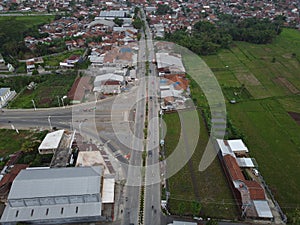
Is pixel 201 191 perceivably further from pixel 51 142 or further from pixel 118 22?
pixel 118 22

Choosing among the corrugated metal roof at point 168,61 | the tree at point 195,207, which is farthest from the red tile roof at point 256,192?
the corrugated metal roof at point 168,61

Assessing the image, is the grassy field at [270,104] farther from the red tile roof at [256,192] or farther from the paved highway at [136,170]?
the paved highway at [136,170]

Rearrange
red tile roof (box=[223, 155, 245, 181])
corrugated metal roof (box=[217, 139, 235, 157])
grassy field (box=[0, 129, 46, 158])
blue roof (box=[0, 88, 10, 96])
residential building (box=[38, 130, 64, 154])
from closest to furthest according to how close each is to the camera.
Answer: red tile roof (box=[223, 155, 245, 181]), corrugated metal roof (box=[217, 139, 235, 157]), residential building (box=[38, 130, 64, 154]), grassy field (box=[0, 129, 46, 158]), blue roof (box=[0, 88, 10, 96])

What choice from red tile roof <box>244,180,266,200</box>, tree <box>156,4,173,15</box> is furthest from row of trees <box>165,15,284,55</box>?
red tile roof <box>244,180,266,200</box>

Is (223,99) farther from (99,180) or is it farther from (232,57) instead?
(99,180)

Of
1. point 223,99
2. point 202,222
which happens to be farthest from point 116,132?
point 223,99

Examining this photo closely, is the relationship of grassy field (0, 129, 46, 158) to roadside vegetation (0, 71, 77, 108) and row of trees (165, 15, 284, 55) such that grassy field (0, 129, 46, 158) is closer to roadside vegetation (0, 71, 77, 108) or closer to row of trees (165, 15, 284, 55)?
roadside vegetation (0, 71, 77, 108)

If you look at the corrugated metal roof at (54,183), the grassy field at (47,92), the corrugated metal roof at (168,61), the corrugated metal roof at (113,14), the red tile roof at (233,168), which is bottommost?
the grassy field at (47,92)

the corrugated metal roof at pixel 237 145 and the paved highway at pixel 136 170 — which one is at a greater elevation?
the corrugated metal roof at pixel 237 145
